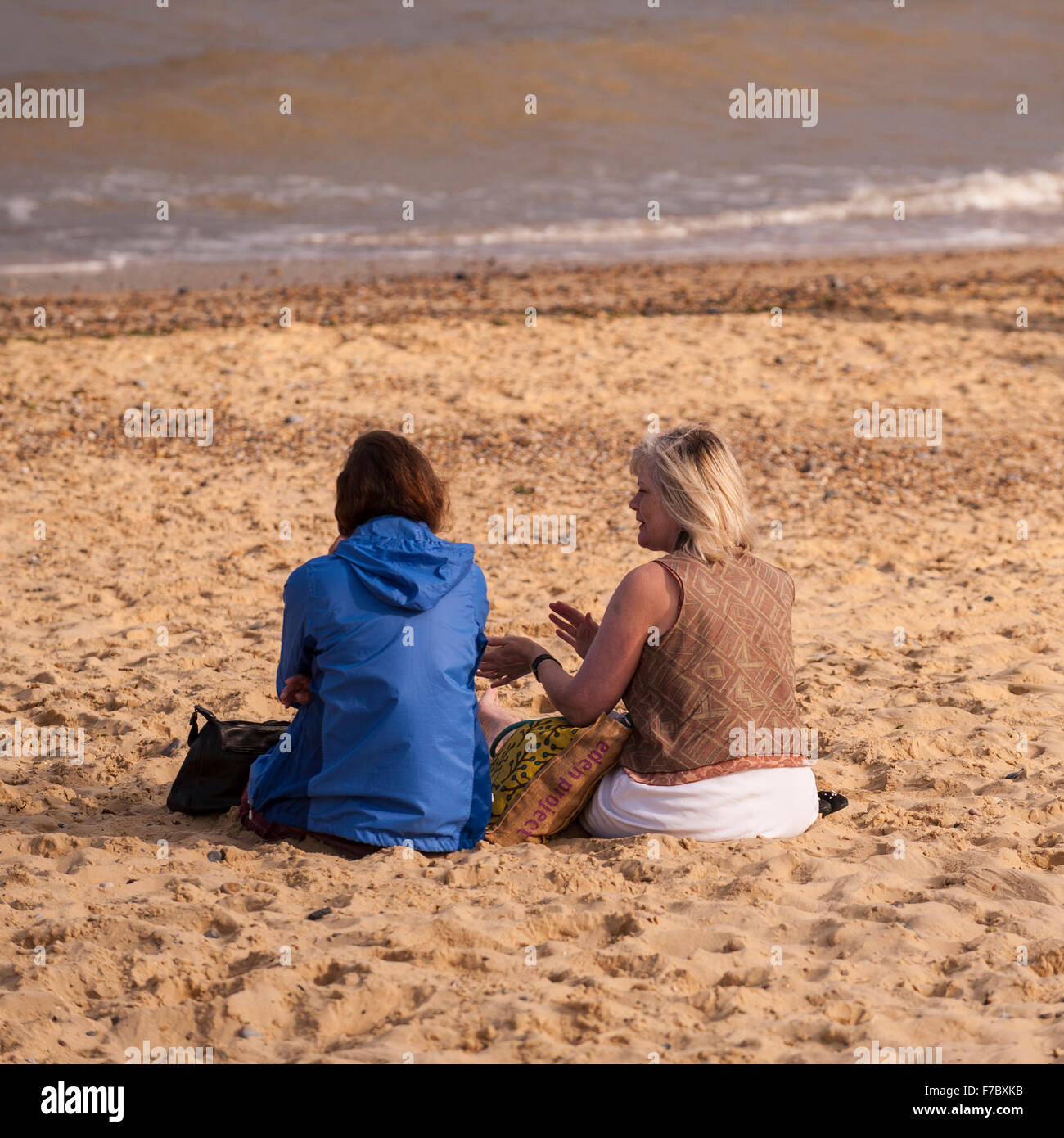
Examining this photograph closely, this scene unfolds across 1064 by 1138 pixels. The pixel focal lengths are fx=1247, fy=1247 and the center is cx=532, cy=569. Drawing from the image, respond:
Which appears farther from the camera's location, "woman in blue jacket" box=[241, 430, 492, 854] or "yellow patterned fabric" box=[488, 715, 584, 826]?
"yellow patterned fabric" box=[488, 715, 584, 826]

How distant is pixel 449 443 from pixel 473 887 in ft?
15.6

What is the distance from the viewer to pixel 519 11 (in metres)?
22.8

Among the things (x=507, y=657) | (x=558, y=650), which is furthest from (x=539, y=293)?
(x=507, y=657)

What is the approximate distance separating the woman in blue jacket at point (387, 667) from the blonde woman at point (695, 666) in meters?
0.32

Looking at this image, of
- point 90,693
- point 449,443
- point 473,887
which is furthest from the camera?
point 449,443

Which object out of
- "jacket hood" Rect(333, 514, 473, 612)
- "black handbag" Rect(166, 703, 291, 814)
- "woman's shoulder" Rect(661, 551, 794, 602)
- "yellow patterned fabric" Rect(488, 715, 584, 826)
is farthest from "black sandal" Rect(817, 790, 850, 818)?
"black handbag" Rect(166, 703, 291, 814)

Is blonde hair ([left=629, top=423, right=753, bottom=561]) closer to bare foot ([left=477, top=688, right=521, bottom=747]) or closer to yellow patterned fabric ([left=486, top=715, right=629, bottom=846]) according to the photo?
yellow patterned fabric ([left=486, top=715, right=629, bottom=846])

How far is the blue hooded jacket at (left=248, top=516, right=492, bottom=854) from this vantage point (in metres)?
3.34

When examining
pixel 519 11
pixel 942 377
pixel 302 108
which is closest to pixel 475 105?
pixel 302 108

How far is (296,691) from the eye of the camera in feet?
11.3

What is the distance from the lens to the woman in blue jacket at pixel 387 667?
11.0 ft

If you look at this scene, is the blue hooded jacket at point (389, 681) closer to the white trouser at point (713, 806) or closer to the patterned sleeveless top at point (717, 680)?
the white trouser at point (713, 806)

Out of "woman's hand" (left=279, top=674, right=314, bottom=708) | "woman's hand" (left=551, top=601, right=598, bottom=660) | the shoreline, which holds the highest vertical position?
the shoreline
